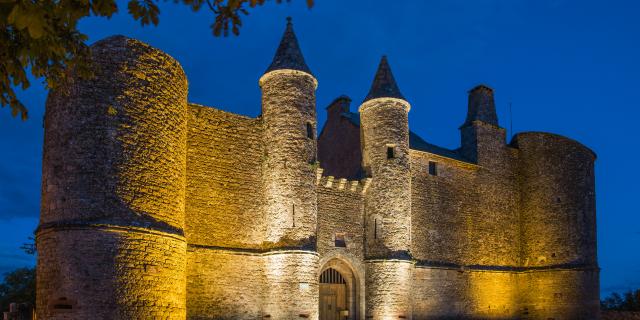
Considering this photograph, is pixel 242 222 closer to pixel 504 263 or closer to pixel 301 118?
pixel 301 118

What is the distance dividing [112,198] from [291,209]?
269 inches

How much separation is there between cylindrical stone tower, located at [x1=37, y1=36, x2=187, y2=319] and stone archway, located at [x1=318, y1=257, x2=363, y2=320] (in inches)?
291

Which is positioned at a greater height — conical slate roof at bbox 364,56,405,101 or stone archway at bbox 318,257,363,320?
conical slate roof at bbox 364,56,405,101

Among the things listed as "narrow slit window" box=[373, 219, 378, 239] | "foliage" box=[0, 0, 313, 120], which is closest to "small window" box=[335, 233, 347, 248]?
"narrow slit window" box=[373, 219, 378, 239]

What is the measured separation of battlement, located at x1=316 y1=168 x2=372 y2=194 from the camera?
23.6 meters

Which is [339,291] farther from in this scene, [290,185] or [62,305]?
[62,305]

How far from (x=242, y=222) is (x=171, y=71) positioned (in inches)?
227

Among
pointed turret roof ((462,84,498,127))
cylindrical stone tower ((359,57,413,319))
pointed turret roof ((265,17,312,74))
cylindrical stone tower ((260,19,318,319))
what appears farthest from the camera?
pointed turret roof ((462,84,498,127))

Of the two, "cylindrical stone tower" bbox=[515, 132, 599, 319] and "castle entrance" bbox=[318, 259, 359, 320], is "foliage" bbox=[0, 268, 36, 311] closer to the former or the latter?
"castle entrance" bbox=[318, 259, 359, 320]

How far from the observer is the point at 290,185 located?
70.2 feet

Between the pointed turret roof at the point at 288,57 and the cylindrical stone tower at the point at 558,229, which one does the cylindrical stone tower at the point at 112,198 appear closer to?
the pointed turret roof at the point at 288,57

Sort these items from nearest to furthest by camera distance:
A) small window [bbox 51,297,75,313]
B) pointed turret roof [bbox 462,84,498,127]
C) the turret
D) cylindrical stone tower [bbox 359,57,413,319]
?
small window [bbox 51,297,75,313] → cylindrical stone tower [bbox 359,57,413,319] → the turret → pointed turret roof [bbox 462,84,498,127]

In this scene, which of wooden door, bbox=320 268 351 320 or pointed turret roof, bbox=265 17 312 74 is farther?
wooden door, bbox=320 268 351 320

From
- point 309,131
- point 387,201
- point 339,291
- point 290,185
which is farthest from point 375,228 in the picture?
point 309,131
